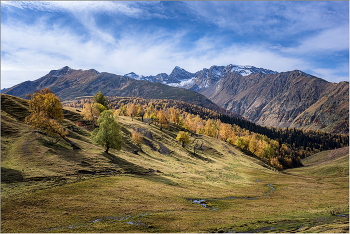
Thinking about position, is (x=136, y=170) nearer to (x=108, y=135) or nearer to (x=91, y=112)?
(x=108, y=135)

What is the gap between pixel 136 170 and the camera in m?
64.2

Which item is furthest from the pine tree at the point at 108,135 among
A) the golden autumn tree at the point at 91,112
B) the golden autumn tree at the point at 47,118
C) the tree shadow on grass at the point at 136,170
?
the golden autumn tree at the point at 91,112

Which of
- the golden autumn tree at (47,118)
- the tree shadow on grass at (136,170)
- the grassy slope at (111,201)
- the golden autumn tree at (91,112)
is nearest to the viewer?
the grassy slope at (111,201)

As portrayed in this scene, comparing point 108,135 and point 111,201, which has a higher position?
point 108,135

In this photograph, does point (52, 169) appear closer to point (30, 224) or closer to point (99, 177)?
point (99, 177)

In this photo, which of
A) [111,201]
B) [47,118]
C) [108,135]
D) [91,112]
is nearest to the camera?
[111,201]

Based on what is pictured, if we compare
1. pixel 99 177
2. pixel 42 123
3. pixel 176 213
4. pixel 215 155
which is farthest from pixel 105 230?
pixel 215 155

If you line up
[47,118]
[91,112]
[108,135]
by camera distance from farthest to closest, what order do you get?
[91,112], [108,135], [47,118]

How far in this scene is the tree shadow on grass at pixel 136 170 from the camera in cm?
5944

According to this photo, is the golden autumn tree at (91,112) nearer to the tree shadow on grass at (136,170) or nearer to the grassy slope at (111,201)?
the grassy slope at (111,201)

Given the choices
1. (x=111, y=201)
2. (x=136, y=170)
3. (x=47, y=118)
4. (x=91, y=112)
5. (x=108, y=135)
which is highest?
(x=91, y=112)

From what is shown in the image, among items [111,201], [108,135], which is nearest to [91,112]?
[108,135]

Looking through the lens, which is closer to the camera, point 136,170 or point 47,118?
point 136,170

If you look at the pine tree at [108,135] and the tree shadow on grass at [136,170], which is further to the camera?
the pine tree at [108,135]
